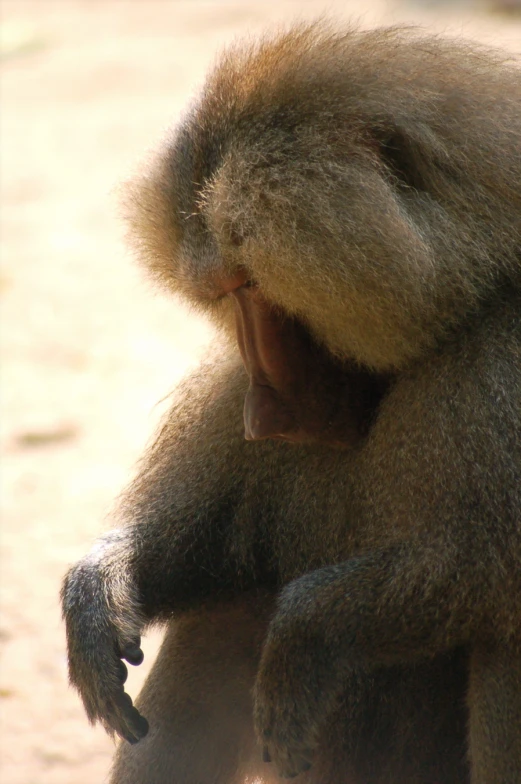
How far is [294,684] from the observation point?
2221 mm

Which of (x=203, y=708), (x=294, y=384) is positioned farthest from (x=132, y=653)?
(x=294, y=384)

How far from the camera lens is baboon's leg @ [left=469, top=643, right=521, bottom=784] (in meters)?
2.13

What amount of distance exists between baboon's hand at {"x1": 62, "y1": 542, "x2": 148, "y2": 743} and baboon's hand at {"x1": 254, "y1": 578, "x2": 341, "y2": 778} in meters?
0.35

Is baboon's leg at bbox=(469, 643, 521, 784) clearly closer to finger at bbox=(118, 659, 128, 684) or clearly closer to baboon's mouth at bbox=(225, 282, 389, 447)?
baboon's mouth at bbox=(225, 282, 389, 447)

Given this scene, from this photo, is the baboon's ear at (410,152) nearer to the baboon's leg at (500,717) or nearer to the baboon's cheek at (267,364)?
the baboon's cheek at (267,364)

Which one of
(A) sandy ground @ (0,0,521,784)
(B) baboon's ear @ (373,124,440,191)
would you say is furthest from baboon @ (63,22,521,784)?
(A) sandy ground @ (0,0,521,784)

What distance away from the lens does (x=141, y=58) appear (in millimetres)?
11328

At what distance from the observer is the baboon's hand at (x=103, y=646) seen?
8.16 feet

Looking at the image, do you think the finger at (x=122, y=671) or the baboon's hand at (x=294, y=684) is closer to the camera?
the baboon's hand at (x=294, y=684)

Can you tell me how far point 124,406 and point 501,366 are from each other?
3477mm

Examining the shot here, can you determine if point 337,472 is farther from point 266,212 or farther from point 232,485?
point 266,212

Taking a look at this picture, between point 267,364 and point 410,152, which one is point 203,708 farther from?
point 410,152

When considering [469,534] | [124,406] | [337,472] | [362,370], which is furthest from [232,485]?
[124,406]

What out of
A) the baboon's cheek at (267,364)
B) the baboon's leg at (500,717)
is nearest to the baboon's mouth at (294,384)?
the baboon's cheek at (267,364)
